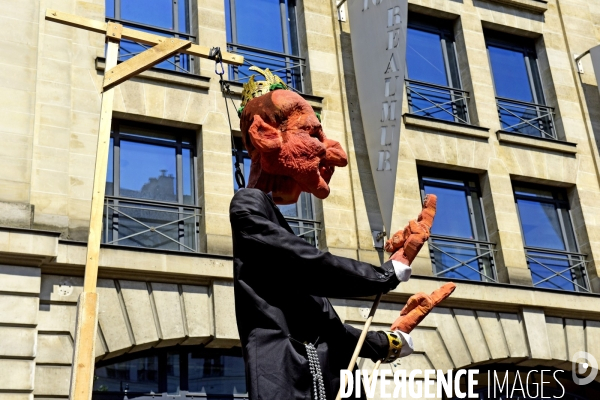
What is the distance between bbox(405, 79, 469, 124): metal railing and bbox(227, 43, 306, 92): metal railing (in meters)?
2.21

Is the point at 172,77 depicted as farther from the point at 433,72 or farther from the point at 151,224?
the point at 433,72

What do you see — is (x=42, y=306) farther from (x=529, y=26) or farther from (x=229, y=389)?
(x=529, y=26)

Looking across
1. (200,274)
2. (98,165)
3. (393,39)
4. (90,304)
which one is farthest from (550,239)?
(90,304)

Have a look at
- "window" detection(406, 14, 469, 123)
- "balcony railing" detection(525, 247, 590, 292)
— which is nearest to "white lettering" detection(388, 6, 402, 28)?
"window" detection(406, 14, 469, 123)

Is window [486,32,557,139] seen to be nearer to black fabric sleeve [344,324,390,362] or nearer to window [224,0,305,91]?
window [224,0,305,91]

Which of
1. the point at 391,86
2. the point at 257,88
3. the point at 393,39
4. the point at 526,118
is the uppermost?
the point at 526,118

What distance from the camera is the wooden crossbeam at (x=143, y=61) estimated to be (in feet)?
30.6

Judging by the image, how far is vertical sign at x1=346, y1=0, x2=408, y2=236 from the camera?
14602 mm

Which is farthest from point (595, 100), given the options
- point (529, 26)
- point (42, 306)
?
point (42, 306)

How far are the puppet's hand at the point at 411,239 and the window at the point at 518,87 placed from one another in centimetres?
1420

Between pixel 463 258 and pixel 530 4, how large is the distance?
6.02 m

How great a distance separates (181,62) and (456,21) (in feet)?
19.8

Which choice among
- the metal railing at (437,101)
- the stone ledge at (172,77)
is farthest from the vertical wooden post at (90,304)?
the metal railing at (437,101)

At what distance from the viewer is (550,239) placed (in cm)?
1716
